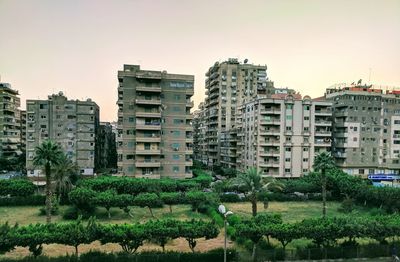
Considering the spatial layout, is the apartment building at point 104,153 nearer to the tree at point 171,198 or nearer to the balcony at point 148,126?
the balcony at point 148,126

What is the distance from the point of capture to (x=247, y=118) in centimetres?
8825

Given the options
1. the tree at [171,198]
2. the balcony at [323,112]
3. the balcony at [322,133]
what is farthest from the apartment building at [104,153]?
the balcony at [323,112]

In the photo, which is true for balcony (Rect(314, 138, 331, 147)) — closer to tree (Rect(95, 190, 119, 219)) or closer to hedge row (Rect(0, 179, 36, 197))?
tree (Rect(95, 190, 119, 219))

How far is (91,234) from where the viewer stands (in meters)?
29.2

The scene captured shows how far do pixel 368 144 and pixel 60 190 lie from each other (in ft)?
250

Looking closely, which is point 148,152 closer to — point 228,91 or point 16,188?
point 16,188

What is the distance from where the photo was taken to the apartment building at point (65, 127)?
8431 centimetres

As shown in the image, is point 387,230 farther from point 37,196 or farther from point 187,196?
point 37,196

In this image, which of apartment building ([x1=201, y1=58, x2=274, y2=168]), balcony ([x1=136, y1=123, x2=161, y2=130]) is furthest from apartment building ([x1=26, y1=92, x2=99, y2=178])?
apartment building ([x1=201, y1=58, x2=274, y2=168])

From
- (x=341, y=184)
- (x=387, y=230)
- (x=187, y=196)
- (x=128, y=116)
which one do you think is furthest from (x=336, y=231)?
(x=128, y=116)

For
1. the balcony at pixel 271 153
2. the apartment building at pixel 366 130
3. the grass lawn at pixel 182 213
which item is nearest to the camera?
the grass lawn at pixel 182 213

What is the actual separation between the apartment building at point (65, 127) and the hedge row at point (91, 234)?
59.4 m

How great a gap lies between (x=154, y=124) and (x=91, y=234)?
42.0m

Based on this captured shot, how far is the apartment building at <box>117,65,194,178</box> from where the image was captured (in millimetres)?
69062
